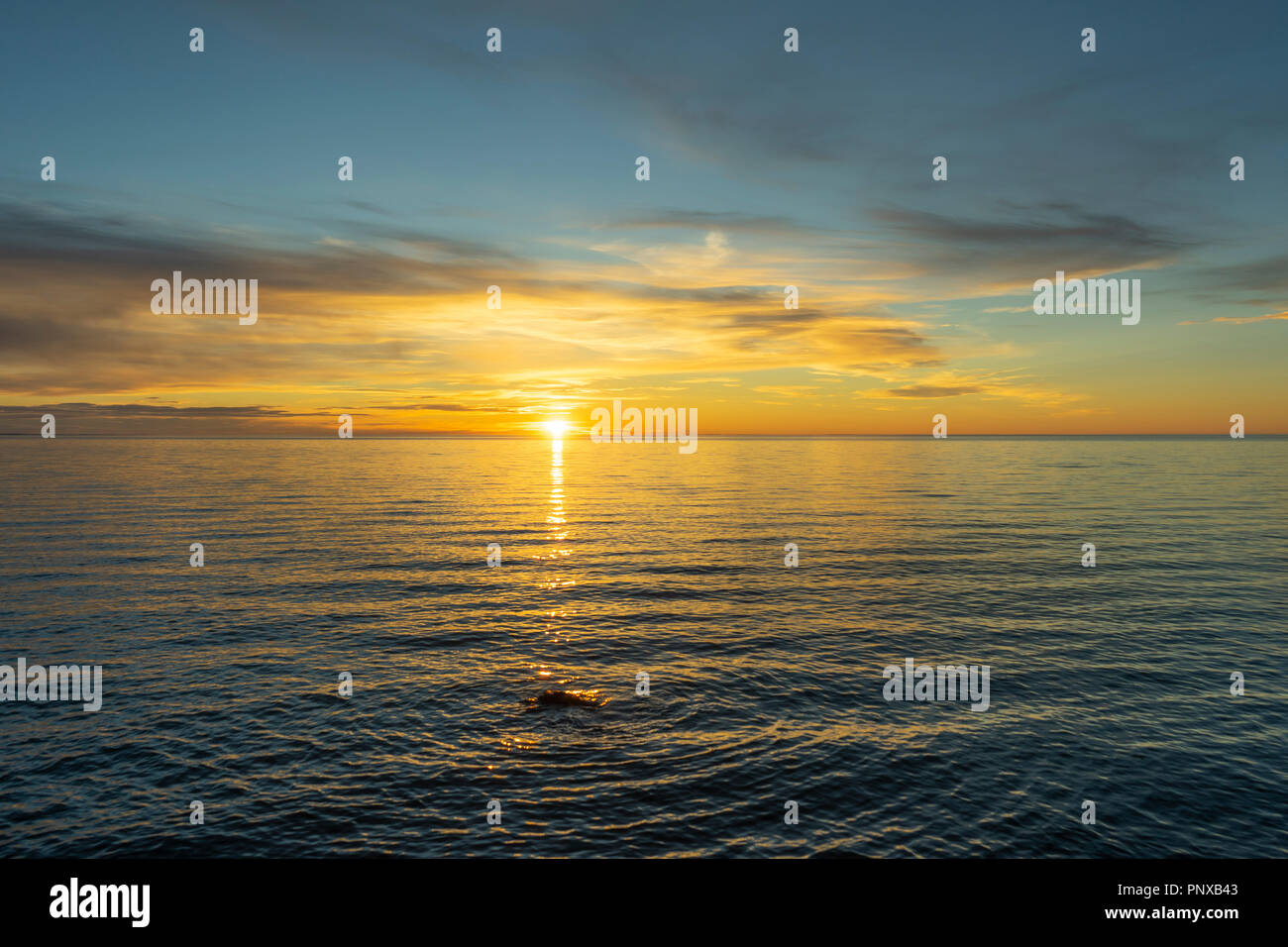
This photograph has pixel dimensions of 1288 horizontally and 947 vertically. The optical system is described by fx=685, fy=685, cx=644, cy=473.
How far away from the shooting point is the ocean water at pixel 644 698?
20328 mm

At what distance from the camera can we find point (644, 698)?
29.9 meters

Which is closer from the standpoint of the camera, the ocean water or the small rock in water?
the ocean water

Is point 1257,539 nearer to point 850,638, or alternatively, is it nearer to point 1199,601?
point 1199,601

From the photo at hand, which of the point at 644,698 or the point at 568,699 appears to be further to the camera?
the point at 644,698

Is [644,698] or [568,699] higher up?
[568,699]

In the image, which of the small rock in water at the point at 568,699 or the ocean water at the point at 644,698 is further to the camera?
the small rock in water at the point at 568,699

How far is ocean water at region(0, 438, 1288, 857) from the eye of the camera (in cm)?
2033
